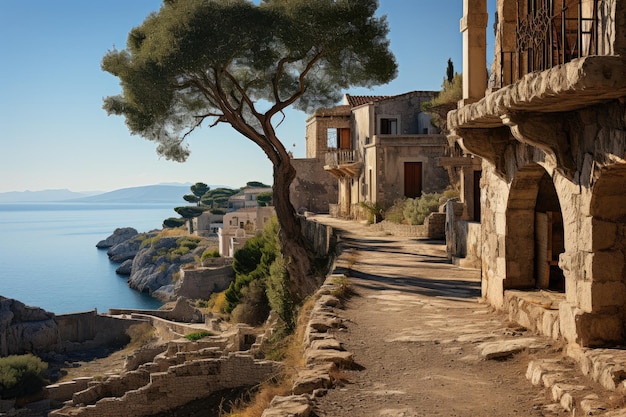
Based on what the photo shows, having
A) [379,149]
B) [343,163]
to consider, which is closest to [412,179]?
[379,149]

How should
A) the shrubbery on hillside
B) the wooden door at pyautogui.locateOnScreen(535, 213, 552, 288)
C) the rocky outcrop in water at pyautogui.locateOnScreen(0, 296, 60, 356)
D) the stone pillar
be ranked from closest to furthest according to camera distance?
1. the wooden door at pyautogui.locateOnScreen(535, 213, 552, 288)
2. the stone pillar
3. the shrubbery on hillside
4. the rocky outcrop in water at pyautogui.locateOnScreen(0, 296, 60, 356)

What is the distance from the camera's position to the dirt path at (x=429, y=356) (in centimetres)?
526

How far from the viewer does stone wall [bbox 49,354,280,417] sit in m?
16.7

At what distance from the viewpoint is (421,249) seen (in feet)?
58.2

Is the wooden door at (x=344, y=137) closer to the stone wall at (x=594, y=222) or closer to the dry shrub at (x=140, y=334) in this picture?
the dry shrub at (x=140, y=334)

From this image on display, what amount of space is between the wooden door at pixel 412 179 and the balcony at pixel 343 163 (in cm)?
409

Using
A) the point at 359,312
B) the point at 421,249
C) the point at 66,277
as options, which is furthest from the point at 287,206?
the point at 66,277

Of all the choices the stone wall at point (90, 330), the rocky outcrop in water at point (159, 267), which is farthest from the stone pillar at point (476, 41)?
the rocky outcrop in water at point (159, 267)

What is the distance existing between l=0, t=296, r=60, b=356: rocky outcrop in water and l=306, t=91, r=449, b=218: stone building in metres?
20.4

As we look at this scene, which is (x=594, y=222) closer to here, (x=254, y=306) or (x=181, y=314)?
(x=254, y=306)

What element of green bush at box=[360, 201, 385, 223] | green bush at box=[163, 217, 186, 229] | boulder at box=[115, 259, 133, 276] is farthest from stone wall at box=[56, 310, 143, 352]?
green bush at box=[163, 217, 186, 229]

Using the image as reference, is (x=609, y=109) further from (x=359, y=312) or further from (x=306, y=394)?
(x=359, y=312)

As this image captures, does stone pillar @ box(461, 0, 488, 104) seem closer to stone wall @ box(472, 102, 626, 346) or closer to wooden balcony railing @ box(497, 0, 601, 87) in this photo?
wooden balcony railing @ box(497, 0, 601, 87)

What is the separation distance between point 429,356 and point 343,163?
2852cm
